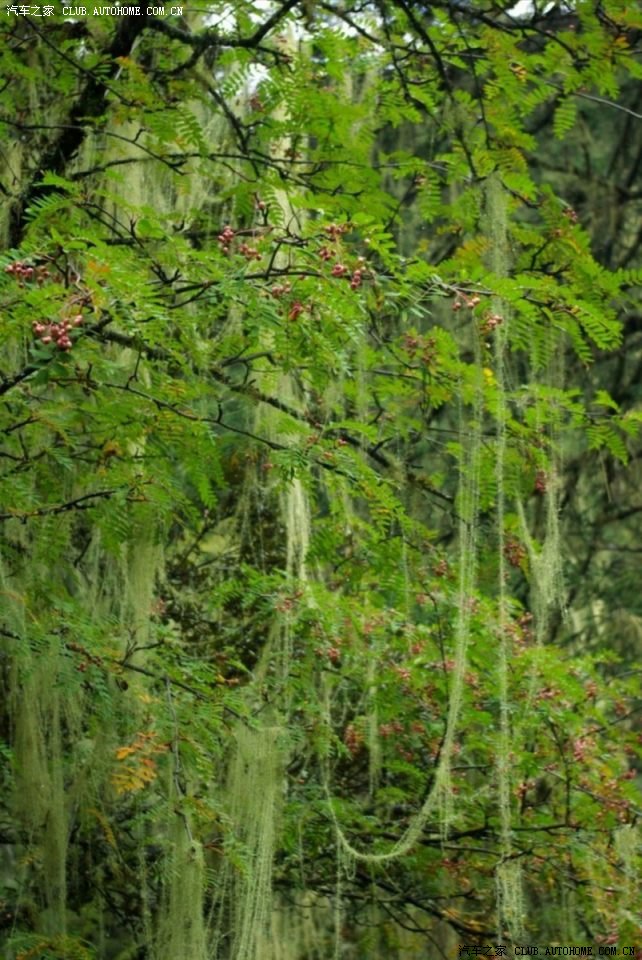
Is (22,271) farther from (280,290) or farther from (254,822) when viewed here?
(254,822)

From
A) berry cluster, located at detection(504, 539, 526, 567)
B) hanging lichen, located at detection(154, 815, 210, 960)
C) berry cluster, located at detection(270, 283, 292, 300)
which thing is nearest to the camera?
berry cluster, located at detection(270, 283, 292, 300)

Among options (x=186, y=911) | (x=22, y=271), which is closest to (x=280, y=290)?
(x=22, y=271)

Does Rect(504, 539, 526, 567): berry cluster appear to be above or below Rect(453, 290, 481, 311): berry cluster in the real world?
below

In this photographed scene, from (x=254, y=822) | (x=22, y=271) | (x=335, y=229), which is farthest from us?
(x=254, y=822)

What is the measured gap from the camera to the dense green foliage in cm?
306

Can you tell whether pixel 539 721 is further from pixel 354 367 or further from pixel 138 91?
pixel 138 91

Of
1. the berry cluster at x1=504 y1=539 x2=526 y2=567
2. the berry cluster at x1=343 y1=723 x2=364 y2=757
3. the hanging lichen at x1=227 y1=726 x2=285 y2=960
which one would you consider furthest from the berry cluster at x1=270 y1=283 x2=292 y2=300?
the berry cluster at x1=343 y1=723 x2=364 y2=757

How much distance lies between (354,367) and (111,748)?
4.44 ft

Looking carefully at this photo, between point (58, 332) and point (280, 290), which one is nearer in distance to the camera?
point (58, 332)

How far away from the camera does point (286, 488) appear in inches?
136

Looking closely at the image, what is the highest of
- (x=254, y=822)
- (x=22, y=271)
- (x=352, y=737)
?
(x=22, y=271)

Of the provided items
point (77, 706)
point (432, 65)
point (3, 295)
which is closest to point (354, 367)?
point (3, 295)

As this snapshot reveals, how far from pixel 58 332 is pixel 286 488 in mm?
A: 1143

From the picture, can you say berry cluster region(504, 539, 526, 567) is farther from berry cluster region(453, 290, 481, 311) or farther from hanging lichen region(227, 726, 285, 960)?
berry cluster region(453, 290, 481, 311)
